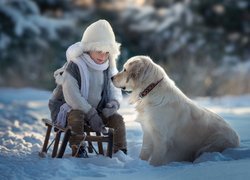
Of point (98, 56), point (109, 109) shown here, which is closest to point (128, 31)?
point (98, 56)

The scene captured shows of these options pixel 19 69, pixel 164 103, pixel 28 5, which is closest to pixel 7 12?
pixel 28 5

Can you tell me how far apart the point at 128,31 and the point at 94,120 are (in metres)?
19.7

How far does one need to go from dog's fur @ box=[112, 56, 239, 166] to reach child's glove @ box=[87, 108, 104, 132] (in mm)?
408

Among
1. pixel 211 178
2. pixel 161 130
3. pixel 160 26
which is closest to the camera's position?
pixel 211 178

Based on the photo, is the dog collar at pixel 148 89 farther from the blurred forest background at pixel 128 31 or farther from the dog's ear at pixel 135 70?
the blurred forest background at pixel 128 31

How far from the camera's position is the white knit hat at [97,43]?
231 inches

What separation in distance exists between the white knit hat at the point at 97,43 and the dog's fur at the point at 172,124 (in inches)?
12.5

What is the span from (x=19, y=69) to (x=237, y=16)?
31.9ft

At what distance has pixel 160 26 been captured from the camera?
24.4m

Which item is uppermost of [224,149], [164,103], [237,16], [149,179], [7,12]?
[237,16]

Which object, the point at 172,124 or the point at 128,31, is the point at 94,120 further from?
the point at 128,31

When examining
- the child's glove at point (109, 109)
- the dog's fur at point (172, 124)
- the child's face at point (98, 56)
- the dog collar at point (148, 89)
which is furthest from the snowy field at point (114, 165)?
the child's face at point (98, 56)

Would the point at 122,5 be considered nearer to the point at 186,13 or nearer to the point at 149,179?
the point at 186,13

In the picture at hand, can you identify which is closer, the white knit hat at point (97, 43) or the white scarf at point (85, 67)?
the white scarf at point (85, 67)
